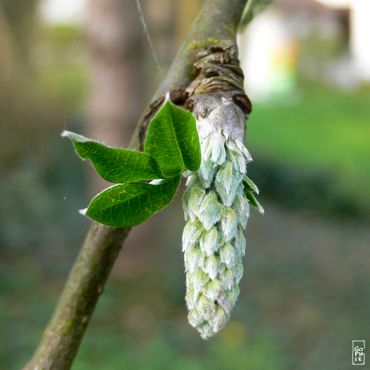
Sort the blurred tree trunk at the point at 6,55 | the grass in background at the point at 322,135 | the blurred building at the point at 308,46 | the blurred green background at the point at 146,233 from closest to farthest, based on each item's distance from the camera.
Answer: the blurred green background at the point at 146,233
the blurred tree trunk at the point at 6,55
the grass in background at the point at 322,135
the blurred building at the point at 308,46

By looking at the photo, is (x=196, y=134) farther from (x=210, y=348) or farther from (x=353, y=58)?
(x=353, y=58)

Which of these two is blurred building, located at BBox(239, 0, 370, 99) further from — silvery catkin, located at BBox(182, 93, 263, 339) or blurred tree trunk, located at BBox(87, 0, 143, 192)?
silvery catkin, located at BBox(182, 93, 263, 339)

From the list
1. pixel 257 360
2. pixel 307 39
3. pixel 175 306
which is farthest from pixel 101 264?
pixel 307 39

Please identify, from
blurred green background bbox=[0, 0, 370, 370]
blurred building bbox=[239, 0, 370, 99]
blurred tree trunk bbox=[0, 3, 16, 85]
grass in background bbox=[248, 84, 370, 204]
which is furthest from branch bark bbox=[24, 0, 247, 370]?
blurred building bbox=[239, 0, 370, 99]

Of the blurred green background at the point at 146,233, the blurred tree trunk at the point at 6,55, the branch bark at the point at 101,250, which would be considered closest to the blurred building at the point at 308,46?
the blurred green background at the point at 146,233

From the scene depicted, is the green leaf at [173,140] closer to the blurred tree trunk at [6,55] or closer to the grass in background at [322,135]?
the blurred tree trunk at [6,55]

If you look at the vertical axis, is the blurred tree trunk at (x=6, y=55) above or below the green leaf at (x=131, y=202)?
above

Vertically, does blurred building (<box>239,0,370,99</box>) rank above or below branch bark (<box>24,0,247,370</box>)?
above

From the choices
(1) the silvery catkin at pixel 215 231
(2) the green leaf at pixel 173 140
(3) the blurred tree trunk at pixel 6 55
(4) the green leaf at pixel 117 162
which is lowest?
(1) the silvery catkin at pixel 215 231
